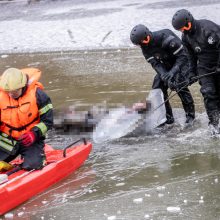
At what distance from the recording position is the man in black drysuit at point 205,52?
680 centimetres

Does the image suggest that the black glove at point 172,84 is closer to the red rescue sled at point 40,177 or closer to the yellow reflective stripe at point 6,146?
the red rescue sled at point 40,177

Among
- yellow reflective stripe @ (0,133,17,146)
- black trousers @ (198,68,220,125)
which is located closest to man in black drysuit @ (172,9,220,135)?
black trousers @ (198,68,220,125)

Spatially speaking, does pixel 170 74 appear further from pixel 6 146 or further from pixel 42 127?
pixel 6 146

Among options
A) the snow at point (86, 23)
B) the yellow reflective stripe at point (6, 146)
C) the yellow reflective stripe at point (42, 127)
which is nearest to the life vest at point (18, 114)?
the yellow reflective stripe at point (6, 146)

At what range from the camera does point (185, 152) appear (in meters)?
6.88

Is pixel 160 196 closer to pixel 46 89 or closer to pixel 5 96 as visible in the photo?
pixel 5 96

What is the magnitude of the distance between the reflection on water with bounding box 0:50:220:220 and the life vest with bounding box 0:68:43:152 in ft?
2.50

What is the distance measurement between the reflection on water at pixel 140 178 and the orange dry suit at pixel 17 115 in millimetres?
750

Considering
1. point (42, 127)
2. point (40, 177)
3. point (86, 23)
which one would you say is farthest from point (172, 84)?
point (86, 23)

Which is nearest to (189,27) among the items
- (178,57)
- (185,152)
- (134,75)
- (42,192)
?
(178,57)

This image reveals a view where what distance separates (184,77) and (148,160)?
5.12 feet

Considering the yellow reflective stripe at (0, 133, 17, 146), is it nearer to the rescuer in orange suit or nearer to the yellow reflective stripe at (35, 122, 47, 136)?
the rescuer in orange suit

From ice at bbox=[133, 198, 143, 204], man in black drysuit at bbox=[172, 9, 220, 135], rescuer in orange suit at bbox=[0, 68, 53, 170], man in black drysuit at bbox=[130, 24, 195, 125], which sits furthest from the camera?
man in black drysuit at bbox=[130, 24, 195, 125]

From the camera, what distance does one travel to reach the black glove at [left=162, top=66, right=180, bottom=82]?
7.54m
